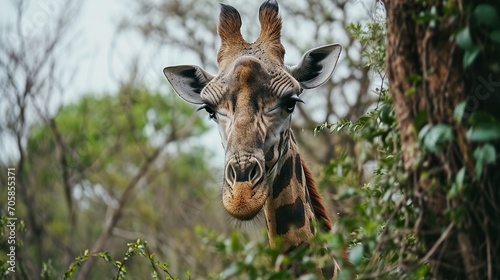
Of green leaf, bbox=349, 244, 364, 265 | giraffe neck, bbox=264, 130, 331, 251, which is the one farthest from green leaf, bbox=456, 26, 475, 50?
giraffe neck, bbox=264, 130, 331, 251

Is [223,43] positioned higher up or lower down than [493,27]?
higher up

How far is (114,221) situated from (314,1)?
6855mm

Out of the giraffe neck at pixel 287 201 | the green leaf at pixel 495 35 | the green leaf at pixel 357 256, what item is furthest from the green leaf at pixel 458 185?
the giraffe neck at pixel 287 201

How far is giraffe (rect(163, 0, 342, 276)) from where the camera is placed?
5945 millimetres

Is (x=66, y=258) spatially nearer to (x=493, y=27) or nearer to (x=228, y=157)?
(x=228, y=157)

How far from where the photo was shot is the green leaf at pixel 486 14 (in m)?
3.91

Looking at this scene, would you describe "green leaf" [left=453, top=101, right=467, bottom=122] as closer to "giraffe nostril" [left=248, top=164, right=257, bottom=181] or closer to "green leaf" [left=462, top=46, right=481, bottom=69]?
"green leaf" [left=462, top=46, right=481, bottom=69]

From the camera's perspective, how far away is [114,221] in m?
19.8

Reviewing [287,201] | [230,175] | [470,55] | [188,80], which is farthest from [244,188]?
[470,55]

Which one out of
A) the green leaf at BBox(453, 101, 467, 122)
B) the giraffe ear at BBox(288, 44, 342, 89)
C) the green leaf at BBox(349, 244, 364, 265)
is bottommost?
the green leaf at BBox(349, 244, 364, 265)

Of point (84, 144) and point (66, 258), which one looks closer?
point (66, 258)

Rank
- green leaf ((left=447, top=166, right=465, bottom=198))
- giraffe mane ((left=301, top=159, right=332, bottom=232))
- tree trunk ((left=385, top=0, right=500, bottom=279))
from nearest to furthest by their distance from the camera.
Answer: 1. green leaf ((left=447, top=166, right=465, bottom=198))
2. tree trunk ((left=385, top=0, right=500, bottom=279))
3. giraffe mane ((left=301, top=159, right=332, bottom=232))

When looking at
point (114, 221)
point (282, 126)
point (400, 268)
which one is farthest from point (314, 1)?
point (400, 268)

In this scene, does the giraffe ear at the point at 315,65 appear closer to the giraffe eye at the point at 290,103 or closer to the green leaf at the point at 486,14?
the giraffe eye at the point at 290,103
